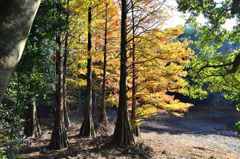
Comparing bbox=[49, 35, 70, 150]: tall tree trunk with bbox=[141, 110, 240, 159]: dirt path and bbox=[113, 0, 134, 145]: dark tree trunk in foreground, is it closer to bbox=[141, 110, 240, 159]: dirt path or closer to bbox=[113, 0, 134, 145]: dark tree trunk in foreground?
bbox=[113, 0, 134, 145]: dark tree trunk in foreground

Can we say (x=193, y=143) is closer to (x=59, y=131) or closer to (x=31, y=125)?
(x=59, y=131)

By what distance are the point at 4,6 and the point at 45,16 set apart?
3.58m

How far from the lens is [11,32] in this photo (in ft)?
4.09

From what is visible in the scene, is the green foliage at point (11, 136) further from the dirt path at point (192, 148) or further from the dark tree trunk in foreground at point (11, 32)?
the dirt path at point (192, 148)

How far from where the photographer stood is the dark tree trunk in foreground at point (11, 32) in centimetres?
120

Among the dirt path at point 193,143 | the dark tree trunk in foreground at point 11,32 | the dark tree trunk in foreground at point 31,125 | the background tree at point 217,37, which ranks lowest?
the dirt path at point 193,143

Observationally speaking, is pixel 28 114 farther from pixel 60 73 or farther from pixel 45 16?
pixel 45 16

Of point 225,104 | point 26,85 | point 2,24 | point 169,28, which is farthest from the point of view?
point 225,104

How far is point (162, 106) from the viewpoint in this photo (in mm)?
8164

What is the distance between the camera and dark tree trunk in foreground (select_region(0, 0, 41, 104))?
1.20 metres

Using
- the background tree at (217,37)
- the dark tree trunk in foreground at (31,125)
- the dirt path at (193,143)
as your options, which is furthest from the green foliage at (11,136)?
the background tree at (217,37)

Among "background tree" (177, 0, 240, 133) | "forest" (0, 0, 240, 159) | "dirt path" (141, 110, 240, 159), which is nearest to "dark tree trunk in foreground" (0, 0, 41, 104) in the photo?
"forest" (0, 0, 240, 159)

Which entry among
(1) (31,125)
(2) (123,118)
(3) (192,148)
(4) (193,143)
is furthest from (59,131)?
(4) (193,143)

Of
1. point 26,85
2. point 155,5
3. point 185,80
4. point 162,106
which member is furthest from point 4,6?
point 185,80
